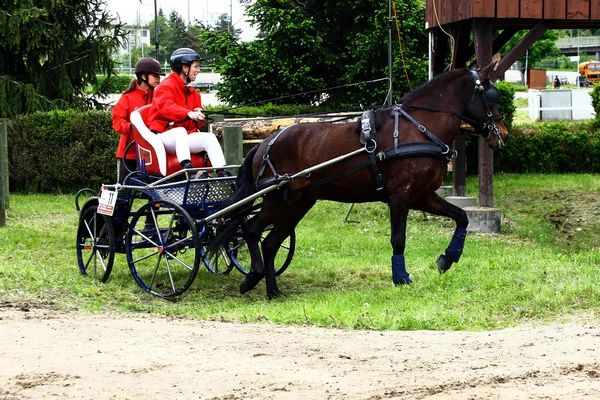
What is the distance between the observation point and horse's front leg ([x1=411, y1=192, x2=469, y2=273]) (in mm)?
9844

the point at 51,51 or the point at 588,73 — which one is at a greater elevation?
the point at 588,73

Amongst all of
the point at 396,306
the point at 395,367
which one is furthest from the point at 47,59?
the point at 395,367

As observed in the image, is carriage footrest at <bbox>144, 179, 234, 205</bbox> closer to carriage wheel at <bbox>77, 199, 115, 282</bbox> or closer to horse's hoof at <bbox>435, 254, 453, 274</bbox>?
carriage wheel at <bbox>77, 199, 115, 282</bbox>

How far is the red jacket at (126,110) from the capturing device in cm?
1176

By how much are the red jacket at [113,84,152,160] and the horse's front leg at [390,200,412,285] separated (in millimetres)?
3708

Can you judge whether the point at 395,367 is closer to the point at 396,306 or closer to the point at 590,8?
the point at 396,306

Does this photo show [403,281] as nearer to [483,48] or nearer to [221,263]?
[221,263]

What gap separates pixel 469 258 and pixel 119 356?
571cm

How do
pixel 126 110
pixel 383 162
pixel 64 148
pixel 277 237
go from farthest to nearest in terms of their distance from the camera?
1. pixel 64 148
2. pixel 126 110
3. pixel 277 237
4. pixel 383 162

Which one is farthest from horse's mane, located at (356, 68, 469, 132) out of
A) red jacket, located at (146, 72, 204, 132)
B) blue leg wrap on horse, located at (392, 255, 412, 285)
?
red jacket, located at (146, 72, 204, 132)

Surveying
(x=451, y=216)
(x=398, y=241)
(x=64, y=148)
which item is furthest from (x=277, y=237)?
(x=64, y=148)

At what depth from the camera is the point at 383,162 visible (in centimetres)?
952

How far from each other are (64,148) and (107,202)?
34.5ft

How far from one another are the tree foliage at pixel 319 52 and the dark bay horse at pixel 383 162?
39.5 feet
